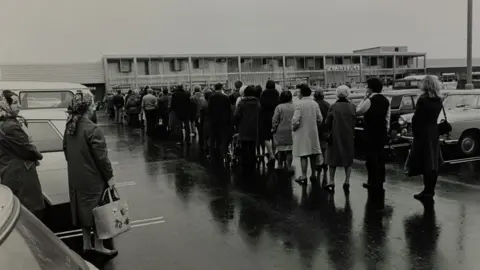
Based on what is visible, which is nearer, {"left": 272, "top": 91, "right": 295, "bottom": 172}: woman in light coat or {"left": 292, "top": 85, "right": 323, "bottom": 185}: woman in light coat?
{"left": 292, "top": 85, "right": 323, "bottom": 185}: woman in light coat

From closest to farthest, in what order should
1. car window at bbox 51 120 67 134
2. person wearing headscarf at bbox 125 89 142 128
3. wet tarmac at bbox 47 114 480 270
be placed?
wet tarmac at bbox 47 114 480 270
car window at bbox 51 120 67 134
person wearing headscarf at bbox 125 89 142 128

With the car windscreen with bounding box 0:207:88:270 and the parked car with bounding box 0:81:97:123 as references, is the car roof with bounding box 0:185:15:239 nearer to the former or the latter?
the car windscreen with bounding box 0:207:88:270

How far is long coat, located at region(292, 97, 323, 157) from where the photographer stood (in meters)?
8.28

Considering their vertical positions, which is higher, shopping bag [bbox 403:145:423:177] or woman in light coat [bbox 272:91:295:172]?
woman in light coat [bbox 272:91:295:172]

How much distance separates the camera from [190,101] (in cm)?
1477

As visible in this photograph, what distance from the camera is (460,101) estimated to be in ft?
37.9

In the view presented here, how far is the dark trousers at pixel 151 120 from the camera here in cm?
1859

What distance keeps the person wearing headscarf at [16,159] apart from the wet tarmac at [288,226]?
40.7 inches

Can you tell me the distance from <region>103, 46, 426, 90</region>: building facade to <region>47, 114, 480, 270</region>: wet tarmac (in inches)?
2040

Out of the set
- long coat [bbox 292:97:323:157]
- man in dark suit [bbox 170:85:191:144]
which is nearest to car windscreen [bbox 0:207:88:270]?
long coat [bbox 292:97:323:157]

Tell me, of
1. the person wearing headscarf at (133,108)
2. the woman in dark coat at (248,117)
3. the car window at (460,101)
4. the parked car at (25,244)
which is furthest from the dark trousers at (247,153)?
the person wearing headscarf at (133,108)

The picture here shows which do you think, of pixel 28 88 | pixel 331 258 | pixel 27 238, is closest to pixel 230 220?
pixel 331 258

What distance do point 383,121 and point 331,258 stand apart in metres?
3.34

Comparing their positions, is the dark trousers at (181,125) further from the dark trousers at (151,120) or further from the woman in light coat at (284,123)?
the woman in light coat at (284,123)
